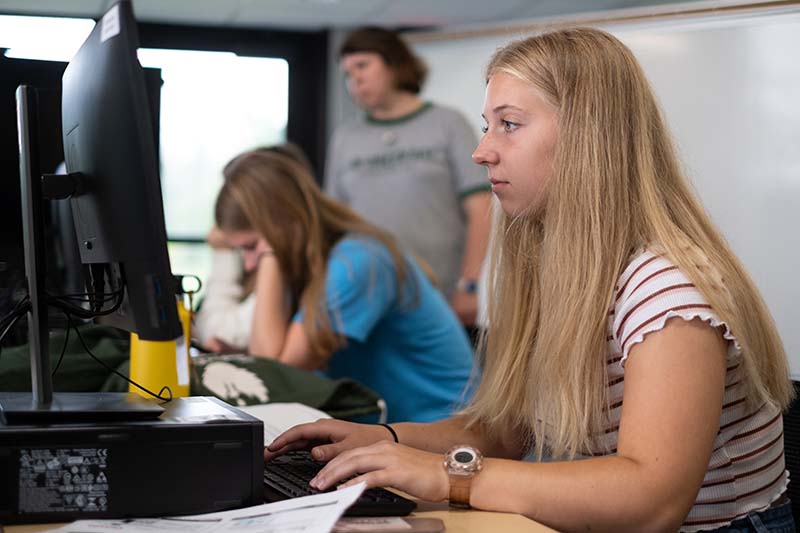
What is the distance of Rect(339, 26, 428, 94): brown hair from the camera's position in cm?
342

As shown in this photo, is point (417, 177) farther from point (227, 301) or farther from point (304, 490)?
point (304, 490)

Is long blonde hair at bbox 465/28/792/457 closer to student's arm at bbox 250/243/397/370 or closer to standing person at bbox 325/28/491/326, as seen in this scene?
student's arm at bbox 250/243/397/370

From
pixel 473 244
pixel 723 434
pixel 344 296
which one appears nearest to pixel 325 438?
pixel 723 434

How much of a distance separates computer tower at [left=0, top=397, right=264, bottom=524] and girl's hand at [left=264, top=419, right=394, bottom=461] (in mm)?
218

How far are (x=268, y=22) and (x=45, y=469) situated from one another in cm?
484

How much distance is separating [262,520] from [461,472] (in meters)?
0.21

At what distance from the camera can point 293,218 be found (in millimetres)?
2295

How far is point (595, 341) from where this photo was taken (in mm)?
1146

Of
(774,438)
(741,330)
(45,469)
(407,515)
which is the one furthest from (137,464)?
(774,438)

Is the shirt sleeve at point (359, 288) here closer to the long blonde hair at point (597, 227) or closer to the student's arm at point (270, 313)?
the student's arm at point (270, 313)

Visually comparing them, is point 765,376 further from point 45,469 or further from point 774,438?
point 45,469

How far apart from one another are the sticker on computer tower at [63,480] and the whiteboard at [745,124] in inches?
54.7

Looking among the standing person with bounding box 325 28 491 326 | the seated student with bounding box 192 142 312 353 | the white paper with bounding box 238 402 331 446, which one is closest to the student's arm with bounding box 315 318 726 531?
the white paper with bounding box 238 402 331 446

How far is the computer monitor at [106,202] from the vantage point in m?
0.89
